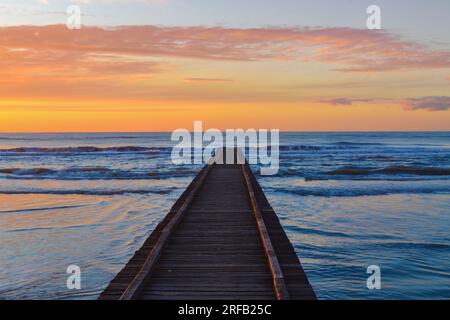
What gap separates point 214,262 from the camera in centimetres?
714

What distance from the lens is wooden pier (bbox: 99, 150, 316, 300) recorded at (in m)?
5.88

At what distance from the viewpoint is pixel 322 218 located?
1393cm

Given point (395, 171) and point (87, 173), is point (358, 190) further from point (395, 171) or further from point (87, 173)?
point (87, 173)

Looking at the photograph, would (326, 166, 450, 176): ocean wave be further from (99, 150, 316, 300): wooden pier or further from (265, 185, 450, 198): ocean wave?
(99, 150, 316, 300): wooden pier

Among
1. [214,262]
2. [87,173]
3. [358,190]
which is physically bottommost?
[358,190]

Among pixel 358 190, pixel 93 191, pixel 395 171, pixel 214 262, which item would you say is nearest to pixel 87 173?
pixel 93 191

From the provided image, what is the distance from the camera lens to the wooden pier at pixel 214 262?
5875 mm

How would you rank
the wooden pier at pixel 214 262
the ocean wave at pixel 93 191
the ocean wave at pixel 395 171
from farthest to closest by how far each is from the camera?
1. the ocean wave at pixel 395 171
2. the ocean wave at pixel 93 191
3. the wooden pier at pixel 214 262

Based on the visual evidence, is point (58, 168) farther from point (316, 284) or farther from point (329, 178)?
point (316, 284)

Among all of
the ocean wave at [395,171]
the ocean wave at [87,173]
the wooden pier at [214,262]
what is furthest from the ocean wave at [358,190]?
the wooden pier at [214,262]

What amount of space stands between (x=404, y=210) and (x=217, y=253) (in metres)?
9.62

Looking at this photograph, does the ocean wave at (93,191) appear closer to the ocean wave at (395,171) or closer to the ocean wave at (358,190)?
the ocean wave at (358,190)

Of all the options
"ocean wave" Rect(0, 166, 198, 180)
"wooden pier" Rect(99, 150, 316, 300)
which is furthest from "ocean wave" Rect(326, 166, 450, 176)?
"wooden pier" Rect(99, 150, 316, 300)
